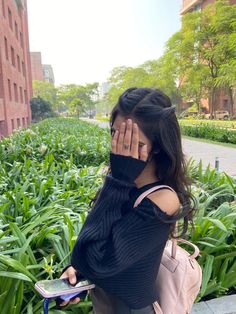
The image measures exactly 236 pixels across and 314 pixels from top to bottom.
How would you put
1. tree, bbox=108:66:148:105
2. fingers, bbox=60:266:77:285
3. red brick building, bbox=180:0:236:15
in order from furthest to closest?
red brick building, bbox=180:0:236:15, tree, bbox=108:66:148:105, fingers, bbox=60:266:77:285

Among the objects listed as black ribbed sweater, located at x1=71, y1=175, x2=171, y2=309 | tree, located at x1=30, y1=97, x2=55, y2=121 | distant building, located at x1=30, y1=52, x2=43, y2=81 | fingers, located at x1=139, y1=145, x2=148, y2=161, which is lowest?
black ribbed sweater, located at x1=71, y1=175, x2=171, y2=309

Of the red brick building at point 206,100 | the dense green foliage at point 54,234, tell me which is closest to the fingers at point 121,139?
the dense green foliage at point 54,234

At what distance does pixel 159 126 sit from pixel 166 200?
28cm

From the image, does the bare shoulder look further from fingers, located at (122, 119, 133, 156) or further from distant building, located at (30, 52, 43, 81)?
distant building, located at (30, 52, 43, 81)

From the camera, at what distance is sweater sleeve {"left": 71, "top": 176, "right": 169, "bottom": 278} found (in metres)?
1.05

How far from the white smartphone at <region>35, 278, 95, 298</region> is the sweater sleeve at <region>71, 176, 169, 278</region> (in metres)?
0.14

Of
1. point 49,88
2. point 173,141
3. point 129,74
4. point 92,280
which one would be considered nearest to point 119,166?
point 173,141

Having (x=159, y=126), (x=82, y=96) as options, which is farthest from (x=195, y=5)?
(x=159, y=126)

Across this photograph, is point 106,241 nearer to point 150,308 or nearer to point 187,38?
point 150,308

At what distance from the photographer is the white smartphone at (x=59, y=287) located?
43.9 inches

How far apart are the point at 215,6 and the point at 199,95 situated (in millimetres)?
14795

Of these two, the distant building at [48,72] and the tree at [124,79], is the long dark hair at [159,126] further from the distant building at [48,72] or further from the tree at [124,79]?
the distant building at [48,72]

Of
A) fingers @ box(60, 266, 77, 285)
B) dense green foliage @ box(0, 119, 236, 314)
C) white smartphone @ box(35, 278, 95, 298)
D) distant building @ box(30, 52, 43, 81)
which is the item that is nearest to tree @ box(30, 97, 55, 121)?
dense green foliage @ box(0, 119, 236, 314)

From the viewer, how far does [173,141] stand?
119 cm
